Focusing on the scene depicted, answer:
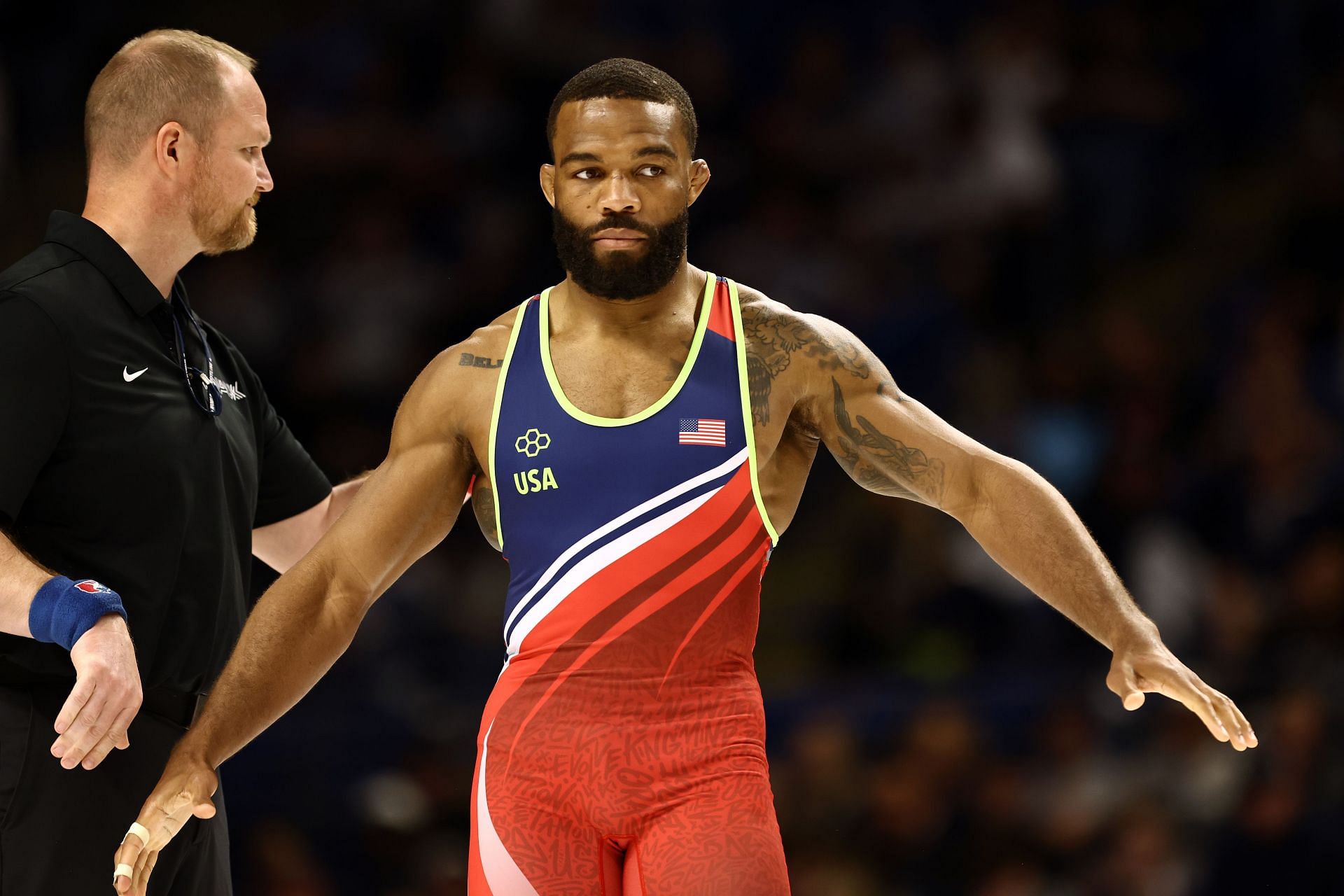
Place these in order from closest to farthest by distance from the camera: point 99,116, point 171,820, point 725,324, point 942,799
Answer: point 171,820 → point 725,324 → point 99,116 → point 942,799

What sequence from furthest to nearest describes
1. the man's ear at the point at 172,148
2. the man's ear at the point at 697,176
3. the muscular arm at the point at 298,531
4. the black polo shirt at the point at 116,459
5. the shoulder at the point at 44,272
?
1. the muscular arm at the point at 298,531
2. the man's ear at the point at 172,148
3. the man's ear at the point at 697,176
4. the shoulder at the point at 44,272
5. the black polo shirt at the point at 116,459

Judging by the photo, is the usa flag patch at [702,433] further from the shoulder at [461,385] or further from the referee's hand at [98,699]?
the referee's hand at [98,699]

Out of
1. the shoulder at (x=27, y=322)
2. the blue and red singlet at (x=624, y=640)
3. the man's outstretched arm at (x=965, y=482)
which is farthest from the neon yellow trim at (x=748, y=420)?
the shoulder at (x=27, y=322)

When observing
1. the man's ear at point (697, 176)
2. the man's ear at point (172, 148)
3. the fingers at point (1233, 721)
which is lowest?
the fingers at point (1233, 721)

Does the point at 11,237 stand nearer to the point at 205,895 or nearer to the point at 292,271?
the point at 292,271

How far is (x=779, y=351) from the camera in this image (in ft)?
11.5

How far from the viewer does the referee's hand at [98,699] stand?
10.0ft

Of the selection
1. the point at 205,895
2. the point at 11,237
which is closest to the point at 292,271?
the point at 11,237

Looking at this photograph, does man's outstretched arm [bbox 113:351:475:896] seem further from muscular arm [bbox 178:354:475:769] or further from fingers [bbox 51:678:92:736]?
fingers [bbox 51:678:92:736]

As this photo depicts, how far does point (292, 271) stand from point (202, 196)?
4941 mm

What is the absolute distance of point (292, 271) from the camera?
8.71 m

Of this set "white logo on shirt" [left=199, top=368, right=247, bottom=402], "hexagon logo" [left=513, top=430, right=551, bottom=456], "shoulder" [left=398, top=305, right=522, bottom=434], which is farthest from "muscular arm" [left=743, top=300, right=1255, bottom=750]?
"white logo on shirt" [left=199, top=368, right=247, bottom=402]

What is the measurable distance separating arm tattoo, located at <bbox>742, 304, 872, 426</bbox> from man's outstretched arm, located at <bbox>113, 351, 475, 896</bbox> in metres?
0.64

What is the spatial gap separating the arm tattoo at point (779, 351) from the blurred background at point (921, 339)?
3.54 meters
